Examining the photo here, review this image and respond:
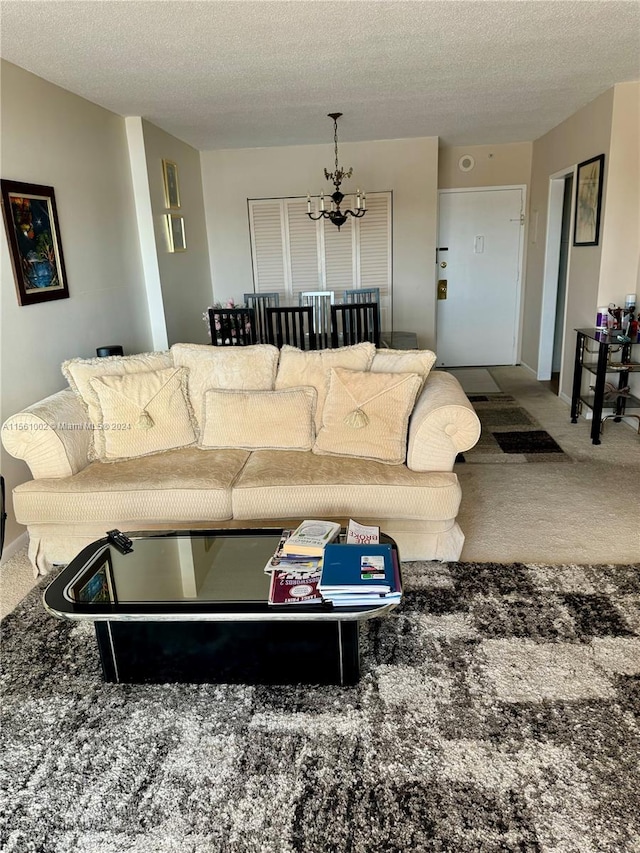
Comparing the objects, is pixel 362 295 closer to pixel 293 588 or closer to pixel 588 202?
pixel 588 202

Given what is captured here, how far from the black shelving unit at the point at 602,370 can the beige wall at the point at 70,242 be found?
10.9 ft

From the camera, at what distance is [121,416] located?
292 centimetres

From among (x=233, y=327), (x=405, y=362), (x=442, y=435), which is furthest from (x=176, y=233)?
(x=442, y=435)

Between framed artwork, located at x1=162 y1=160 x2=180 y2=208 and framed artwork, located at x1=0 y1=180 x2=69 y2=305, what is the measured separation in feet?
5.40

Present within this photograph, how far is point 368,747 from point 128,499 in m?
1.43

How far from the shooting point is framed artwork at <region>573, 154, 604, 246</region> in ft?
14.2

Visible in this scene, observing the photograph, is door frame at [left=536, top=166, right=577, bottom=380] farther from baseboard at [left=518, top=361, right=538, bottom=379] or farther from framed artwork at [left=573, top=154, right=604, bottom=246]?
framed artwork at [left=573, top=154, right=604, bottom=246]

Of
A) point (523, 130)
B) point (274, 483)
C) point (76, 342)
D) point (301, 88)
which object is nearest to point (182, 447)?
point (274, 483)

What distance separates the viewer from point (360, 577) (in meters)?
1.81

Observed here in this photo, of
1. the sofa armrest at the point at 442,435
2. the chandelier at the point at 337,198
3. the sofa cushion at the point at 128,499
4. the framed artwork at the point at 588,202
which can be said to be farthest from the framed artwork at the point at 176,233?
the framed artwork at the point at 588,202

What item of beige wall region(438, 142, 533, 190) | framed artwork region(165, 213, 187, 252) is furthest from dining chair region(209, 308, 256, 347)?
beige wall region(438, 142, 533, 190)

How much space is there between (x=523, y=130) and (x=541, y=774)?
5.45 metres

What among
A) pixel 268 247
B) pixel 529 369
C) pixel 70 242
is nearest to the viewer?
pixel 70 242

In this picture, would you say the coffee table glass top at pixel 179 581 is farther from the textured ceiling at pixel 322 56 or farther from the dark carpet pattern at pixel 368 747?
the textured ceiling at pixel 322 56
